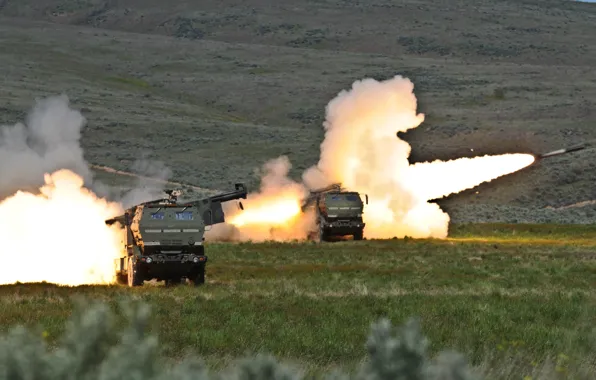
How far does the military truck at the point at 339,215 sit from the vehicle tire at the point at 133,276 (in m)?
26.1

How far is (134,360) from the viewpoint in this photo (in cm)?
747

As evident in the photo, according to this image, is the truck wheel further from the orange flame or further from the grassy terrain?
the orange flame

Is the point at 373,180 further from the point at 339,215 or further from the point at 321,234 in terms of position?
the point at 321,234

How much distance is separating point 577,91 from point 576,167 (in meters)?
51.3

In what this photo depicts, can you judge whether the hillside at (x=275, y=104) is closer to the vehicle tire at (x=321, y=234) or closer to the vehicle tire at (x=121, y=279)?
the vehicle tire at (x=321, y=234)

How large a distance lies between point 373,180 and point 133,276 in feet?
106

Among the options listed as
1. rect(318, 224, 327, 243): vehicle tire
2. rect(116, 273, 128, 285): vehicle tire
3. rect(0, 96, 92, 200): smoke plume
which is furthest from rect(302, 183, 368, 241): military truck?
rect(116, 273, 128, 285): vehicle tire

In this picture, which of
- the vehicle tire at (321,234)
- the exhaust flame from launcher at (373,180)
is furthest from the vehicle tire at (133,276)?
the exhaust flame from launcher at (373,180)

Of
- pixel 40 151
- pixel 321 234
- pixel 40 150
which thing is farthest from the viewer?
pixel 321 234

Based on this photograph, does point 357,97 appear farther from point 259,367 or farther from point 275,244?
point 259,367

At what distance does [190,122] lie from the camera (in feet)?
432

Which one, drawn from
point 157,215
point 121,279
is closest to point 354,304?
point 157,215

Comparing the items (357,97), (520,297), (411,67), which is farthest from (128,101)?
(520,297)

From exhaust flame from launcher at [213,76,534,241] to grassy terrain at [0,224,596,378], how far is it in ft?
49.0
